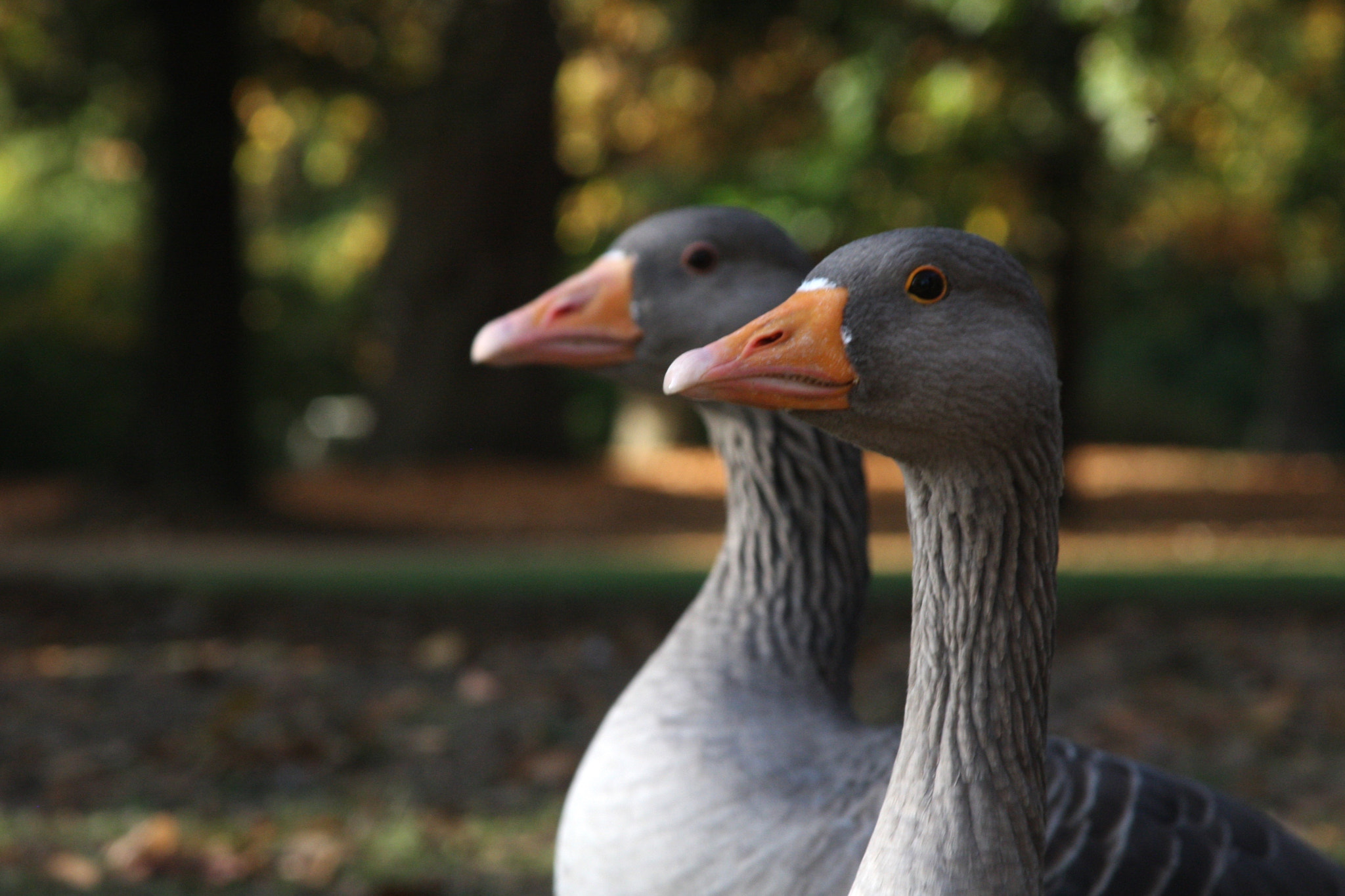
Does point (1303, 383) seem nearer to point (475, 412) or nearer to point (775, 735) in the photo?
point (475, 412)

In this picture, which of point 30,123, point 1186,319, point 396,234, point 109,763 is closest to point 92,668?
point 109,763

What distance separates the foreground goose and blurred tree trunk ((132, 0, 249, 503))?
9.90m

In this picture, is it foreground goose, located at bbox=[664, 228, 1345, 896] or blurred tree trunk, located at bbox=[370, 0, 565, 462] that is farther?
blurred tree trunk, located at bbox=[370, 0, 565, 462]

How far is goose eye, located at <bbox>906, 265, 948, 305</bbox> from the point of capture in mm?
2018

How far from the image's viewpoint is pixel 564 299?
3.23m

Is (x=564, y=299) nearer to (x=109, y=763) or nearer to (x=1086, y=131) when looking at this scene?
(x=109, y=763)

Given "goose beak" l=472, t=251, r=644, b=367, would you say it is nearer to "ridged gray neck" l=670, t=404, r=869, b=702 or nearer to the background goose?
the background goose

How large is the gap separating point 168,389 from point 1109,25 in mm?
→ 7514

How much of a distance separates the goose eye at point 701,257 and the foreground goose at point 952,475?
1.17 m

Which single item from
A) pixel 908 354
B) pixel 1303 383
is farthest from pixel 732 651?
pixel 1303 383

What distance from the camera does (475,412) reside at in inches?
596

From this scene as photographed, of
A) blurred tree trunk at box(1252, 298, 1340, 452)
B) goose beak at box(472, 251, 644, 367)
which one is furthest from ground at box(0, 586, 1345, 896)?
blurred tree trunk at box(1252, 298, 1340, 452)

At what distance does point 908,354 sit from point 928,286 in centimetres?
11

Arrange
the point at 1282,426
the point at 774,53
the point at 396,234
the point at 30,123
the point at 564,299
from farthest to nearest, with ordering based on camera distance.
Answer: the point at 1282,426 → the point at 396,234 → the point at 774,53 → the point at 30,123 → the point at 564,299
